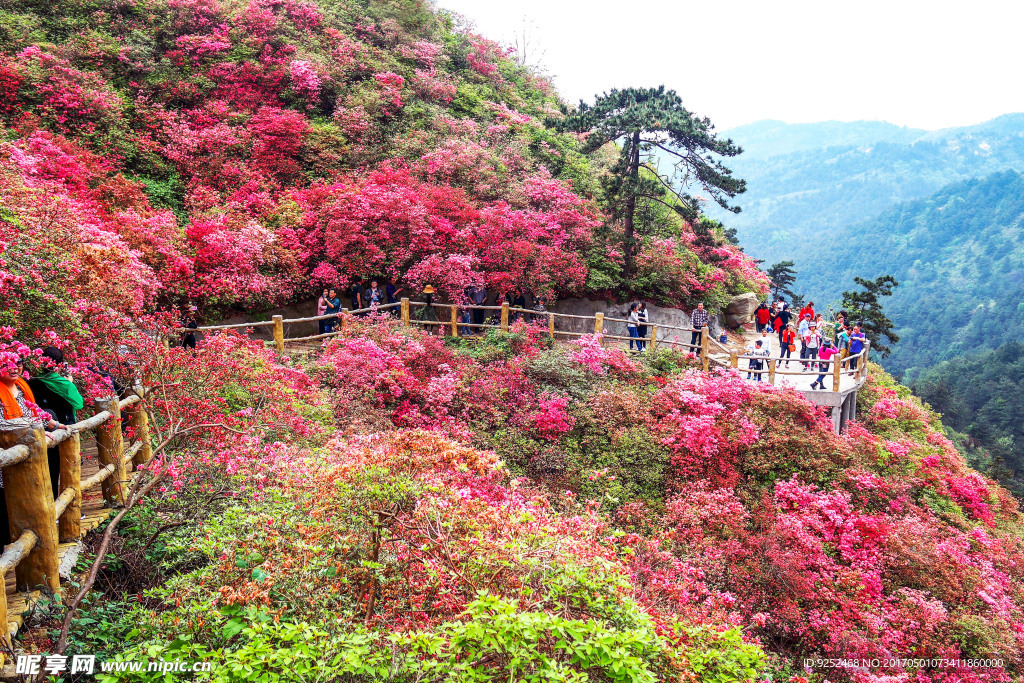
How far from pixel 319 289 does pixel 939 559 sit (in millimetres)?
14353

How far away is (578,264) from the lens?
16.7m

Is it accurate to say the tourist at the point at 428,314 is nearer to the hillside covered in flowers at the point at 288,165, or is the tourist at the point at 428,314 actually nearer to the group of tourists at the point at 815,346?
the hillside covered in flowers at the point at 288,165

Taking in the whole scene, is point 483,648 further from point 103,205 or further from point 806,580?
point 103,205

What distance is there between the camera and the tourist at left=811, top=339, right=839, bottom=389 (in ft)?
45.7

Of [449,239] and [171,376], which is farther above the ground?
[449,239]

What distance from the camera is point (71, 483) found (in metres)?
4.66

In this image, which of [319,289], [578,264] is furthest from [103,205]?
[578,264]

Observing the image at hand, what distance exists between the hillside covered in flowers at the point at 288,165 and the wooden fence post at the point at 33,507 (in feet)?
19.2

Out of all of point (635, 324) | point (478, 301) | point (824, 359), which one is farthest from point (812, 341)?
point (478, 301)

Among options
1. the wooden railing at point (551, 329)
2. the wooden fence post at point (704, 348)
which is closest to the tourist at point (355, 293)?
the wooden railing at point (551, 329)

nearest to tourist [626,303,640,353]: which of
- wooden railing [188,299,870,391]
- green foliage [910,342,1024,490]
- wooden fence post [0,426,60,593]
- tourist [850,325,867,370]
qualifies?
wooden railing [188,299,870,391]

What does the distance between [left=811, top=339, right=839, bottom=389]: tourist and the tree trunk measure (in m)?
5.97

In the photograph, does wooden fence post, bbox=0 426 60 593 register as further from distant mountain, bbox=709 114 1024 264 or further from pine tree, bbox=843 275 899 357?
distant mountain, bbox=709 114 1024 264

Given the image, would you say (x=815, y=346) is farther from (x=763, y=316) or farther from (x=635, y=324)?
(x=635, y=324)
